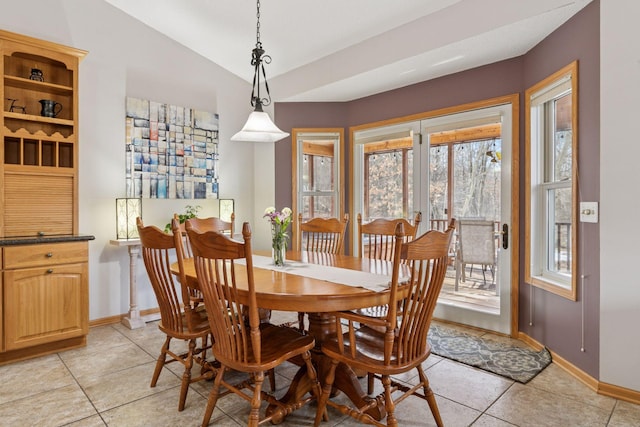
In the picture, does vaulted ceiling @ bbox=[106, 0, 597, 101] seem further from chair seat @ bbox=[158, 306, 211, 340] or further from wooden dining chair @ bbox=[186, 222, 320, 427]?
chair seat @ bbox=[158, 306, 211, 340]

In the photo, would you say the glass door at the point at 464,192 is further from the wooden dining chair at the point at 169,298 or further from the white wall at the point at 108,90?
the wooden dining chair at the point at 169,298

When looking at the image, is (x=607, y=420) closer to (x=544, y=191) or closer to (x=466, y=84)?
(x=544, y=191)

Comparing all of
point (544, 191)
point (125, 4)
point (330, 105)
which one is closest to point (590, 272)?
point (544, 191)

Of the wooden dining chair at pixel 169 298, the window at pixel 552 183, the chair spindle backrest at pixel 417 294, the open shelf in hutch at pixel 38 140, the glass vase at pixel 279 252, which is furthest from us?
the open shelf in hutch at pixel 38 140

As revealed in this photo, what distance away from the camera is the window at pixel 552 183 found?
9.00 feet

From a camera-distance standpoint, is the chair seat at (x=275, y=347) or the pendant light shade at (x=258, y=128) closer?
the chair seat at (x=275, y=347)

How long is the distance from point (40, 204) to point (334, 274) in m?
2.65

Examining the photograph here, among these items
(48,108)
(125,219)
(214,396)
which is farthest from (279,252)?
(48,108)

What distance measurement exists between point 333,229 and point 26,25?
328 cm

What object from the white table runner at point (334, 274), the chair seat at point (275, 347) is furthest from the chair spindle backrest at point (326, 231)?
the chair seat at point (275, 347)

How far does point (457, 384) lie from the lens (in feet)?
8.32

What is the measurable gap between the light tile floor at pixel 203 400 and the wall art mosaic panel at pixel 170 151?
189 cm

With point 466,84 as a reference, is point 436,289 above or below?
below

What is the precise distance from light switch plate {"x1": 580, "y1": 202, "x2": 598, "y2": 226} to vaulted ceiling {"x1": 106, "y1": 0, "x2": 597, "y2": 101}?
132 cm
